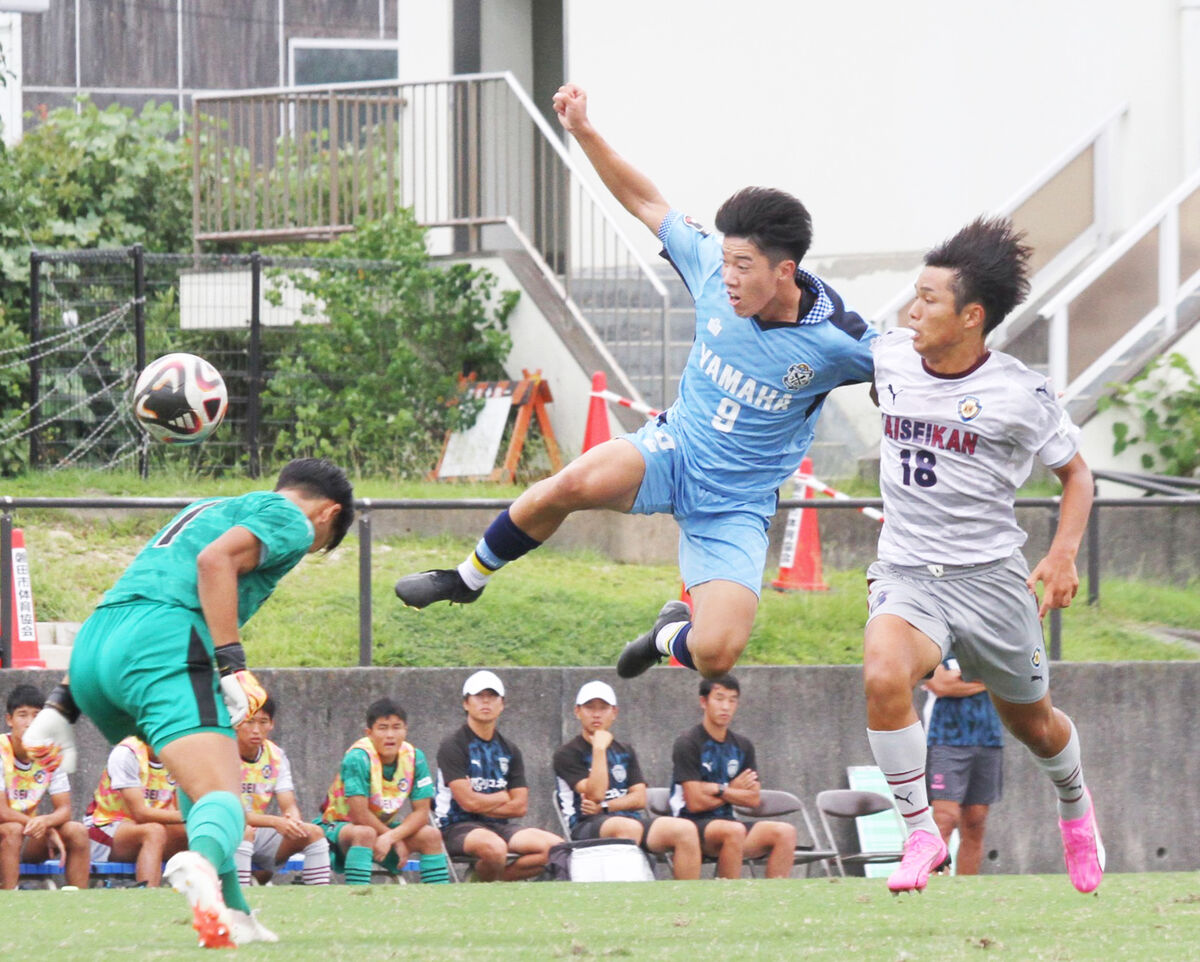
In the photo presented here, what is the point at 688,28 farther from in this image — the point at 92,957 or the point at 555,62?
the point at 92,957

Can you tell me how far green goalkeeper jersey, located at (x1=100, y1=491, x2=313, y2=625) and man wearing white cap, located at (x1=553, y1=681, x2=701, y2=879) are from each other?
4457 mm

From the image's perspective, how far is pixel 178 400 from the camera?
7398 mm

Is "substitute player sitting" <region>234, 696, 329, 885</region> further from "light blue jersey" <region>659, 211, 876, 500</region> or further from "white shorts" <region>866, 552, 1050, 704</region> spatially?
"white shorts" <region>866, 552, 1050, 704</region>

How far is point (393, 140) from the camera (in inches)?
666

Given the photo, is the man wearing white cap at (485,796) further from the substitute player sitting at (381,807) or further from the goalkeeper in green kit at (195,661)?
the goalkeeper in green kit at (195,661)

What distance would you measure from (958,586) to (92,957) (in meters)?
3.23

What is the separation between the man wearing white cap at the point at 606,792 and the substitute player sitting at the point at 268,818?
147 cm

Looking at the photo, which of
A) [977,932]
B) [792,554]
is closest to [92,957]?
[977,932]

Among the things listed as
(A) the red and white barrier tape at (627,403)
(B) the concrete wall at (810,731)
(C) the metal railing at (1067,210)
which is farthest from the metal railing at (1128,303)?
(B) the concrete wall at (810,731)

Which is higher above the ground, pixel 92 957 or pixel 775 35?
pixel 775 35

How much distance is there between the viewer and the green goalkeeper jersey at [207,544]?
6.12m

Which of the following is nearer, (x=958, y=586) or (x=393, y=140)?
(x=958, y=586)

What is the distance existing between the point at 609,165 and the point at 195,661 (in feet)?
9.04

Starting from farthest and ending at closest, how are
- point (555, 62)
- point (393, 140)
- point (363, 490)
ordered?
point (555, 62) < point (393, 140) < point (363, 490)
